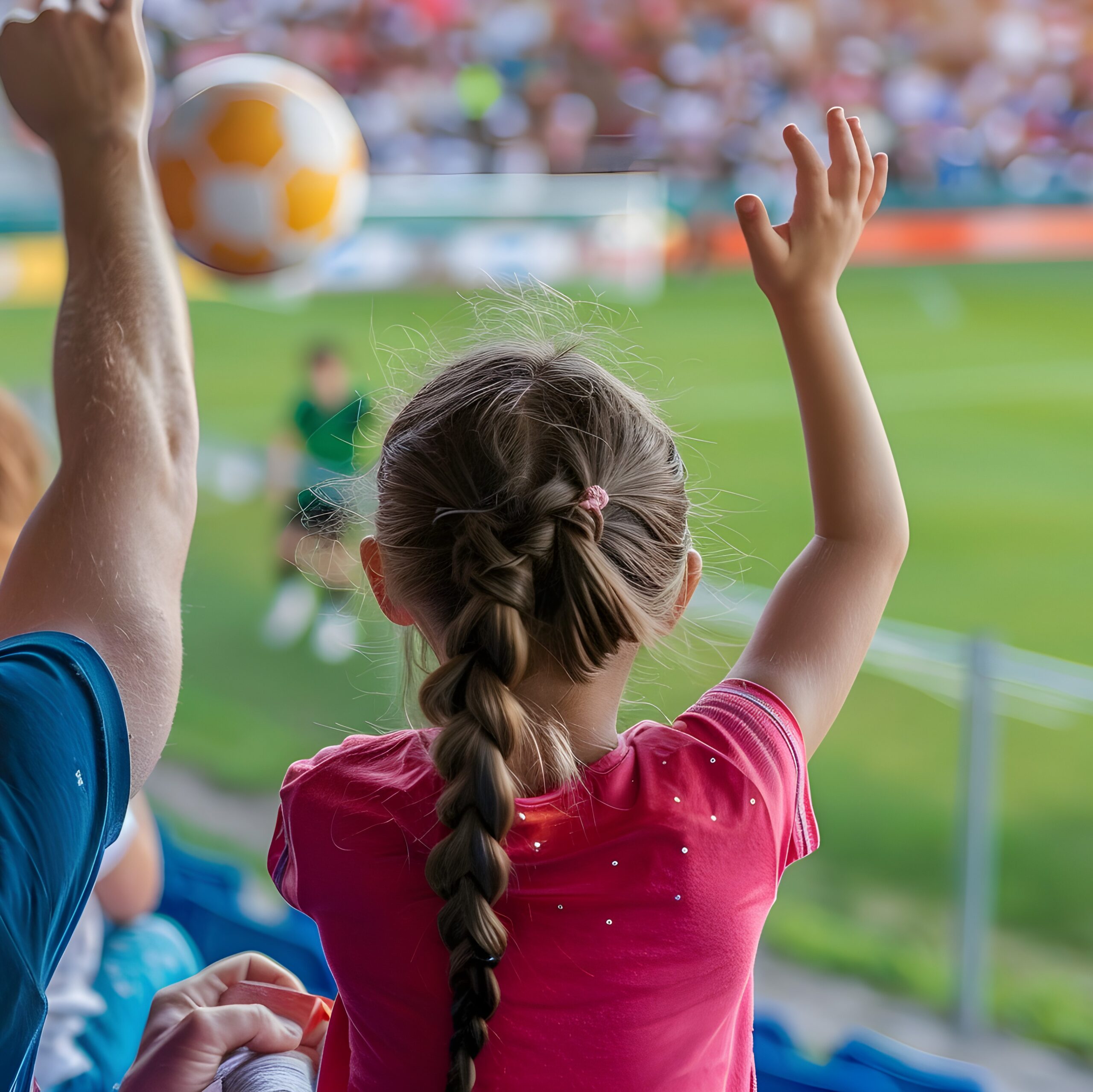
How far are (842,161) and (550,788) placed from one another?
1.97ft

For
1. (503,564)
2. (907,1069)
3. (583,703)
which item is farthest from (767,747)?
(907,1069)

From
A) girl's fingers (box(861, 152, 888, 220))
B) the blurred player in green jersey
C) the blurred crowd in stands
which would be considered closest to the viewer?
girl's fingers (box(861, 152, 888, 220))

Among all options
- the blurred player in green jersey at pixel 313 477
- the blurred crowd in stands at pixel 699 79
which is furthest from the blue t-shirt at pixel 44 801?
the blurred crowd in stands at pixel 699 79

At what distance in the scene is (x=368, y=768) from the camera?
3.19ft

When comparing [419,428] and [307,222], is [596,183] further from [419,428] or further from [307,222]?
[419,428]

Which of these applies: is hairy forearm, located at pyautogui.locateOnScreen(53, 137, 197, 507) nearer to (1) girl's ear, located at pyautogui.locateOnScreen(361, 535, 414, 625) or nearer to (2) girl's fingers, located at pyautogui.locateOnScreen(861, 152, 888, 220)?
(1) girl's ear, located at pyautogui.locateOnScreen(361, 535, 414, 625)

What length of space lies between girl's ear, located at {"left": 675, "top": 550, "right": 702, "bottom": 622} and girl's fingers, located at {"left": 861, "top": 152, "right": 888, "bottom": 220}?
353mm

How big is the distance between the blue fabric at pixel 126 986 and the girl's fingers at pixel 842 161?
1.13 meters

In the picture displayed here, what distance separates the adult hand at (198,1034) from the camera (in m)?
1.00

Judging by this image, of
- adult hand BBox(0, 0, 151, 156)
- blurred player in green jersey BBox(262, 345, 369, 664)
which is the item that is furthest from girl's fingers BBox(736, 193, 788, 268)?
blurred player in green jersey BBox(262, 345, 369, 664)

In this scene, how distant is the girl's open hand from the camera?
1.08 meters

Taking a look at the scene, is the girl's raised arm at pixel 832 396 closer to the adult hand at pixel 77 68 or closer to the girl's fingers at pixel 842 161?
the girl's fingers at pixel 842 161

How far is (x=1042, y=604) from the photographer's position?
21.1 feet

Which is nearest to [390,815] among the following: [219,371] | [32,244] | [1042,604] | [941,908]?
[941,908]
